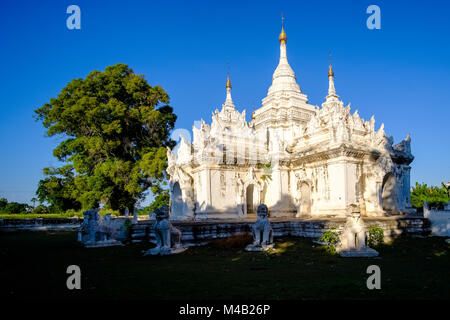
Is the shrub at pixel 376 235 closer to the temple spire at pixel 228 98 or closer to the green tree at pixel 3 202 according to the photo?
the temple spire at pixel 228 98

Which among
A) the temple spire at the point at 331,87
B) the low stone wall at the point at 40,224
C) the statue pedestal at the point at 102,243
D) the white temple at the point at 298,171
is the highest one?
the temple spire at the point at 331,87

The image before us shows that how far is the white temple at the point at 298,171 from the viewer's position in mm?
19250

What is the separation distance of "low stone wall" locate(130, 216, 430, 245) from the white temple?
297 cm

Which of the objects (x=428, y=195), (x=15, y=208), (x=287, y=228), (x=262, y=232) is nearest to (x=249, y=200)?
(x=287, y=228)

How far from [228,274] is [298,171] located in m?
14.7

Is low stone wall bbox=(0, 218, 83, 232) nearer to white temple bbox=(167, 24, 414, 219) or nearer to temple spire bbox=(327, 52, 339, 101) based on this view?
white temple bbox=(167, 24, 414, 219)

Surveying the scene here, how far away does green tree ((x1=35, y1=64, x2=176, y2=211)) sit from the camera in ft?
99.9

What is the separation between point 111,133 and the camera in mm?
32000

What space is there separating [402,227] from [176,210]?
48.3ft

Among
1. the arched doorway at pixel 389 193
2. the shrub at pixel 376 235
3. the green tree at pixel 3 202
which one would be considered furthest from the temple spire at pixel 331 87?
the green tree at pixel 3 202

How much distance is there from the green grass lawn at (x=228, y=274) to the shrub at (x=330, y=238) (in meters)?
0.61

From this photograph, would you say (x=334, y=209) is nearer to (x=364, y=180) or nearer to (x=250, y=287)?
(x=364, y=180)

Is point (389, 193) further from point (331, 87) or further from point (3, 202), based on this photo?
point (3, 202)

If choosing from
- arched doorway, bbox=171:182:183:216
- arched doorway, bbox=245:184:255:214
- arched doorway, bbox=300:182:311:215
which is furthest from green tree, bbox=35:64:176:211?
arched doorway, bbox=300:182:311:215
